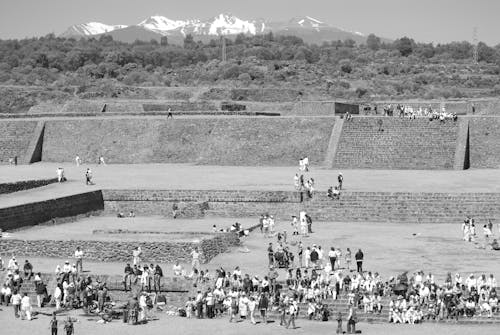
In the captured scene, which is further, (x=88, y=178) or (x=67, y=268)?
(x=88, y=178)

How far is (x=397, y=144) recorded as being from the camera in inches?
1416

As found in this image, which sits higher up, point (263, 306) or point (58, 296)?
point (263, 306)

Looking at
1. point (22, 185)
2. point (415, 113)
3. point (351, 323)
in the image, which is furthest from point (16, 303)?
point (415, 113)

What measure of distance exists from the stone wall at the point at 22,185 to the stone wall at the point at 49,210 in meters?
2.51

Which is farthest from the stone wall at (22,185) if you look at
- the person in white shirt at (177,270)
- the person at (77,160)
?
the person in white shirt at (177,270)

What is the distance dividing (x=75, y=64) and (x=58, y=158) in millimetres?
44155

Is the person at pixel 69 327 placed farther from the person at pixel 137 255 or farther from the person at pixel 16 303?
the person at pixel 137 255

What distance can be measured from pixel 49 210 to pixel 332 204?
7747mm

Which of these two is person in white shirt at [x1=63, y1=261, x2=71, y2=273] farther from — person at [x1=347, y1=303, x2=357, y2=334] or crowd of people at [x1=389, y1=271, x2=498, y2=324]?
crowd of people at [x1=389, y1=271, x2=498, y2=324]

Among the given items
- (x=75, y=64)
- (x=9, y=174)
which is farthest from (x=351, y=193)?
(x=75, y=64)

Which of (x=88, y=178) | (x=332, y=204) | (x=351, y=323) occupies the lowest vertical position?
(x=351, y=323)

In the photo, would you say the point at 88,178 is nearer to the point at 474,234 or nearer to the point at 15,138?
the point at 15,138

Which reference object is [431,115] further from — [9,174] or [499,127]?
[9,174]

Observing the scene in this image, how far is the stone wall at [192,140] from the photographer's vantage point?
37500 mm
